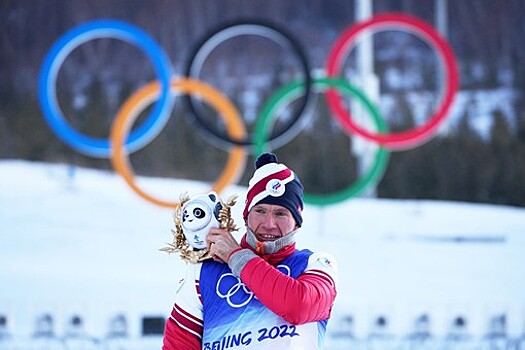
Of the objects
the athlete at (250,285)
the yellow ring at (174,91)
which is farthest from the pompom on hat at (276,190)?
the yellow ring at (174,91)

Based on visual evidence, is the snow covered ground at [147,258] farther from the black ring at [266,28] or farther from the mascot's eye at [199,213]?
the mascot's eye at [199,213]

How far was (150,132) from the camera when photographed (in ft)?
17.2

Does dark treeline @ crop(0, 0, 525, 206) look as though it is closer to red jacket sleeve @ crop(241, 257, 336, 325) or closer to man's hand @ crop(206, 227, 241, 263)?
man's hand @ crop(206, 227, 241, 263)

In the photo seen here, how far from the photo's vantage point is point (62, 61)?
5289mm

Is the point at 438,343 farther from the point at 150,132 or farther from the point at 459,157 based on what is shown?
the point at 150,132

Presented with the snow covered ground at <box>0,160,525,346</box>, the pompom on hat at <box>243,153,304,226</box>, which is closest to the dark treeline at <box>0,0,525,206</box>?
the snow covered ground at <box>0,160,525,346</box>

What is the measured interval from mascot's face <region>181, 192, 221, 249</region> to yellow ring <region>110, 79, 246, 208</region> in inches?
117

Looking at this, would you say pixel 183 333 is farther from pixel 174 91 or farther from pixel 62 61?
pixel 62 61

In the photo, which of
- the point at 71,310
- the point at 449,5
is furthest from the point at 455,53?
the point at 71,310

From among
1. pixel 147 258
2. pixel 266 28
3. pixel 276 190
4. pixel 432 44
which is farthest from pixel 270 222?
pixel 432 44

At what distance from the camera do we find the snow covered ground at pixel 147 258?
515 centimetres

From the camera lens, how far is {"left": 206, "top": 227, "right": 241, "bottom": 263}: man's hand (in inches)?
83.3

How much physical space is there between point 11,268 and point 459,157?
235 cm

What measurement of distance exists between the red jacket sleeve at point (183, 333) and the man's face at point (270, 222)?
0.74ft
